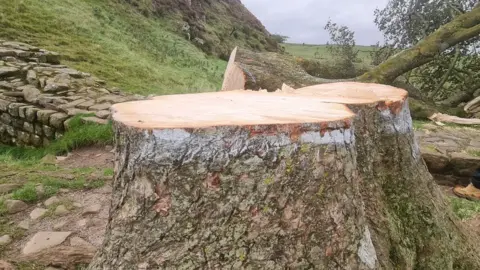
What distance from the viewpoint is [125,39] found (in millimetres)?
14195

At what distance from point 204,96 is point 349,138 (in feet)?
3.27

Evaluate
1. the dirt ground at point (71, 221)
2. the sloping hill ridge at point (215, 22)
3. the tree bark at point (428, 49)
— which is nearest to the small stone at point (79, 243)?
the dirt ground at point (71, 221)

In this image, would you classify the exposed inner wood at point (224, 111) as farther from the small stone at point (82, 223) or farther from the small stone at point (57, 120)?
the small stone at point (57, 120)

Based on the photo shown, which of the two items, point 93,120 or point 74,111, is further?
point 74,111

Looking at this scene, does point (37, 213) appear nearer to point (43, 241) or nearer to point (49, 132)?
point (43, 241)

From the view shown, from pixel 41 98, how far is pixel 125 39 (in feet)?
26.0

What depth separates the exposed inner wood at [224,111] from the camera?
1.68m

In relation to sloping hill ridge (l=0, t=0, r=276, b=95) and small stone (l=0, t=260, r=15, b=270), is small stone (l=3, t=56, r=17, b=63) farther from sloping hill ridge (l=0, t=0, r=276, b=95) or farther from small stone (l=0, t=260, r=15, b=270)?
small stone (l=0, t=260, r=15, b=270)

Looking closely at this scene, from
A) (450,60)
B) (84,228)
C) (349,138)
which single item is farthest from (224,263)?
(450,60)

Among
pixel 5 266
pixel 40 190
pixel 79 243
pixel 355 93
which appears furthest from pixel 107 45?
pixel 355 93

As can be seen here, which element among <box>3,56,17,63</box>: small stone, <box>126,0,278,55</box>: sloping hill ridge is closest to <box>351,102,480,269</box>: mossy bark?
<box>3,56,17,63</box>: small stone

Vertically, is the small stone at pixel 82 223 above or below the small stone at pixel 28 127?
below

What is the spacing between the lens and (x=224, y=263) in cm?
165

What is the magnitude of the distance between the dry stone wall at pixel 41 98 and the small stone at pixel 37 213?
8.70ft
